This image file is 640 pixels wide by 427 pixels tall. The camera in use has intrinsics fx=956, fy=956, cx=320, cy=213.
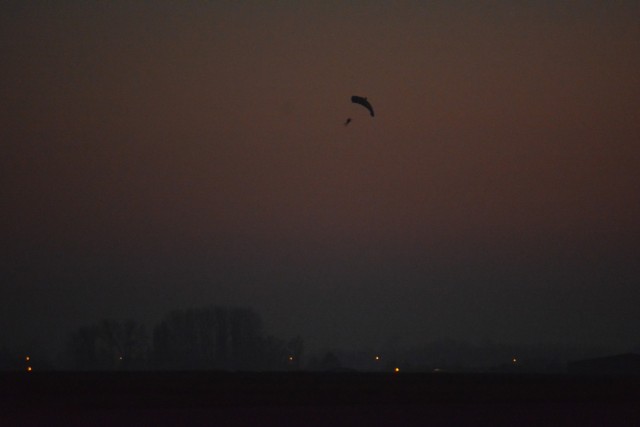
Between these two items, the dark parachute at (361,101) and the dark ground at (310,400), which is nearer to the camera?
the dark ground at (310,400)

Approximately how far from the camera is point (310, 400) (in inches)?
1200

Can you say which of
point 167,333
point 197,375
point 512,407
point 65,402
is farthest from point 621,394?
point 167,333

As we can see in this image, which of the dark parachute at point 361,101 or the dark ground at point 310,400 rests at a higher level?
the dark parachute at point 361,101

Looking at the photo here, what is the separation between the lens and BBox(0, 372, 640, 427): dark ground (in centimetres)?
2552

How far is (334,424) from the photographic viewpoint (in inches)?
964

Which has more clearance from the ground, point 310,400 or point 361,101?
point 361,101

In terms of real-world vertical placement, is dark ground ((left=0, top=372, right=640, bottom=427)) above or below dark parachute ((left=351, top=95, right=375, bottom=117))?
below

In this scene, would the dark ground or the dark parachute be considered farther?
the dark parachute

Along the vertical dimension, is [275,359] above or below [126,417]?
above

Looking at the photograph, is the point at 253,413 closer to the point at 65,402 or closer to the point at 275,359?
the point at 65,402

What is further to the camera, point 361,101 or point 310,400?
point 361,101

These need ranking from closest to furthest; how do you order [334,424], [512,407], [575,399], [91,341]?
[334,424] < [512,407] < [575,399] < [91,341]

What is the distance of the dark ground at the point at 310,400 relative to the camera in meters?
25.5

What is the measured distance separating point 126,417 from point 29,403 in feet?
15.0
